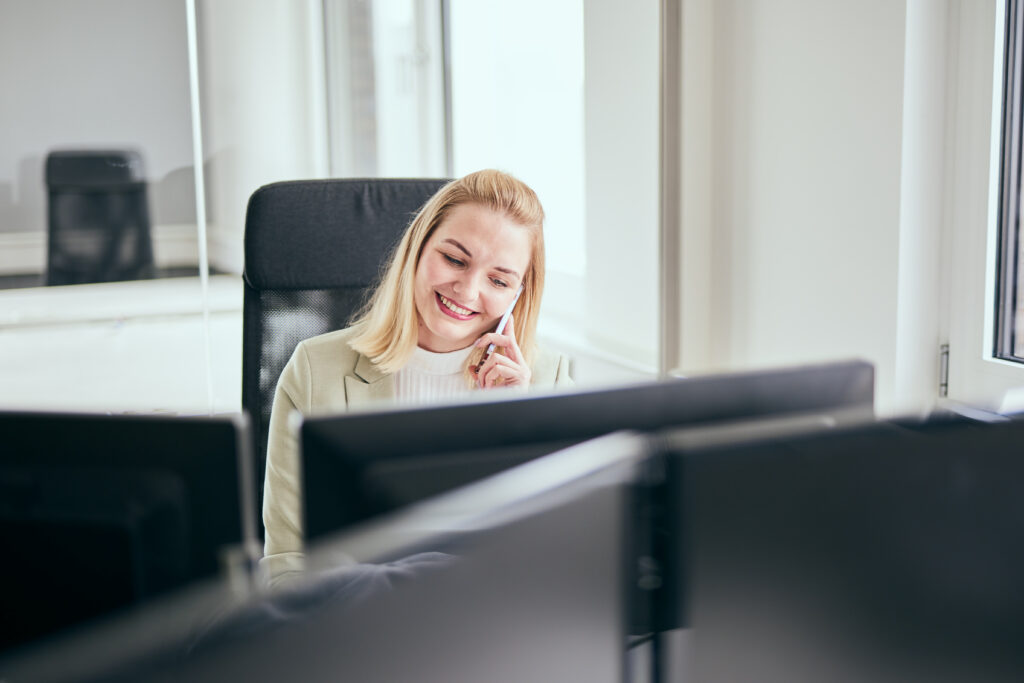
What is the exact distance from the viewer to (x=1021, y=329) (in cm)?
190

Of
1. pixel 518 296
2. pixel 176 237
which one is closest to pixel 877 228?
pixel 518 296

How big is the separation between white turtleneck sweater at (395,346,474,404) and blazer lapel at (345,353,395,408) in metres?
0.02

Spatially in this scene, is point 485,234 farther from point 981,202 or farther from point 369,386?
point 981,202

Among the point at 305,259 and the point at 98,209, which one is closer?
the point at 305,259

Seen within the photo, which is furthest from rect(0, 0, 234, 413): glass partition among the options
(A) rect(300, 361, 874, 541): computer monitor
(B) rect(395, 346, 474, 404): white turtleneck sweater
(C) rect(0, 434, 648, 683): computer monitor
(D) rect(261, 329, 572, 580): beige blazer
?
(C) rect(0, 434, 648, 683): computer monitor

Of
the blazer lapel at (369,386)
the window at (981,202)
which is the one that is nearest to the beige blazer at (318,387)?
the blazer lapel at (369,386)

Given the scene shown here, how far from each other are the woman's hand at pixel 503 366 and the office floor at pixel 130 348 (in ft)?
4.02

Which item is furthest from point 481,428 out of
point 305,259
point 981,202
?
point 981,202

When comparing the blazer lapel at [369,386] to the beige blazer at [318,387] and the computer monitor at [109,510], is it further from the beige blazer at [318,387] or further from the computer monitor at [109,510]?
the computer monitor at [109,510]

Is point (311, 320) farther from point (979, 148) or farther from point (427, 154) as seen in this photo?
point (427, 154)

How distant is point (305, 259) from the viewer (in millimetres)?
1729

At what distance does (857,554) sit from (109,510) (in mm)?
549

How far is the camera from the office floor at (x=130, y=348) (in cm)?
274

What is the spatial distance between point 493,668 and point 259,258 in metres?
1.25
